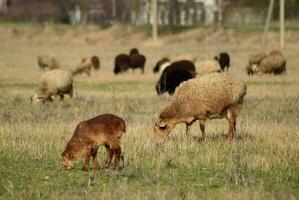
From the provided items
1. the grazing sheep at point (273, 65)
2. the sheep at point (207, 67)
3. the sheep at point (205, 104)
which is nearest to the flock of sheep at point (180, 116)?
the sheep at point (205, 104)

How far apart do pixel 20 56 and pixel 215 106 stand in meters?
43.8

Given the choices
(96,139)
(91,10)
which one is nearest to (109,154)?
(96,139)

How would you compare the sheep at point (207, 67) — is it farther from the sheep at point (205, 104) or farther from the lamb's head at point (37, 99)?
the sheep at point (205, 104)

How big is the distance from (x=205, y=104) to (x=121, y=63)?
90.7ft

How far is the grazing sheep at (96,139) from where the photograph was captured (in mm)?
10914

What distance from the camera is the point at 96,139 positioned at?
10992 mm

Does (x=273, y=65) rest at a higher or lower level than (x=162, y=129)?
lower

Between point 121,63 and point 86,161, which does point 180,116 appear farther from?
point 121,63

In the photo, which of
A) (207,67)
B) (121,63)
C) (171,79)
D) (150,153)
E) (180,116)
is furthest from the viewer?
(121,63)

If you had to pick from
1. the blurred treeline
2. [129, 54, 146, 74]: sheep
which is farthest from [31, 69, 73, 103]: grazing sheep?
the blurred treeline

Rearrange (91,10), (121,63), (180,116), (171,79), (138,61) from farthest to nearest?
(91,10) < (138,61) < (121,63) < (171,79) < (180,116)

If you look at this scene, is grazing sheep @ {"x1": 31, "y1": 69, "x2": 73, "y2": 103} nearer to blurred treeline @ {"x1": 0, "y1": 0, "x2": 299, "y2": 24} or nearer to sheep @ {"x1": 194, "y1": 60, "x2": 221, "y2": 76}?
sheep @ {"x1": 194, "y1": 60, "x2": 221, "y2": 76}

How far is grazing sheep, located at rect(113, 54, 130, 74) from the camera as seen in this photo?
4118 cm

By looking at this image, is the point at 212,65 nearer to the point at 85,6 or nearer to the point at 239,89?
the point at 239,89
